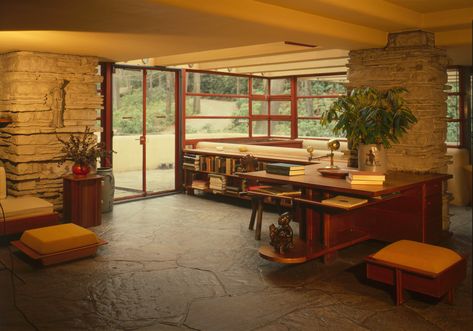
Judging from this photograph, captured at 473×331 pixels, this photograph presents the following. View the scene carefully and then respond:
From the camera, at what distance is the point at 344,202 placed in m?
4.01

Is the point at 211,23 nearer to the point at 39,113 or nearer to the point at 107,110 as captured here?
the point at 39,113

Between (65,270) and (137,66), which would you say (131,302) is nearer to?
(65,270)

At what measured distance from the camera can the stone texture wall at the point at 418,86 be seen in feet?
17.2

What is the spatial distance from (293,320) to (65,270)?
7.49ft

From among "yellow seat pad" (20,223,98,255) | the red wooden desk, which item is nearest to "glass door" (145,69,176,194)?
"yellow seat pad" (20,223,98,255)

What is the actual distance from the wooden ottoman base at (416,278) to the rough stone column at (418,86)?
72.5 inches

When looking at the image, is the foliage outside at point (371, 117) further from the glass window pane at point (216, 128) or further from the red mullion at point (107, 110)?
the glass window pane at point (216, 128)

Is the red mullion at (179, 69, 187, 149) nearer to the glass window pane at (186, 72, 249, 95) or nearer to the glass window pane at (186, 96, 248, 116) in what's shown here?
the glass window pane at (186, 96, 248, 116)

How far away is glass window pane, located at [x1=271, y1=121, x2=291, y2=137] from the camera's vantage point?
10570mm

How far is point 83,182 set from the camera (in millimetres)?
5980

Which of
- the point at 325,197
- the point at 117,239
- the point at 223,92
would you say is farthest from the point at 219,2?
the point at 223,92

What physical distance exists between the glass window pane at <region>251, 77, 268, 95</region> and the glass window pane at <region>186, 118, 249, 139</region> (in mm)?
725

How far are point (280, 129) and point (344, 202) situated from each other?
22.3ft

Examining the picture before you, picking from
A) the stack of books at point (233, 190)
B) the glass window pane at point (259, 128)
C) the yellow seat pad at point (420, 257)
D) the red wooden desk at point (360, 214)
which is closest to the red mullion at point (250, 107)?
the glass window pane at point (259, 128)
